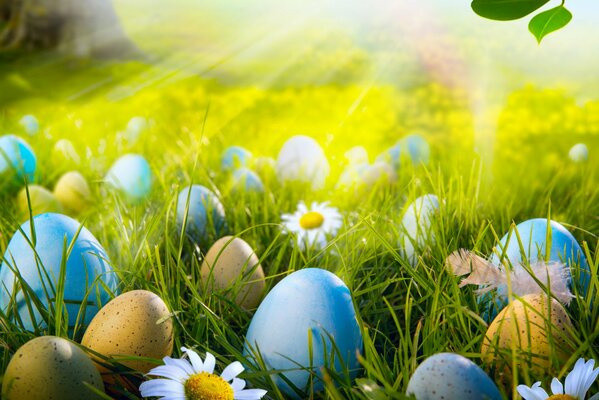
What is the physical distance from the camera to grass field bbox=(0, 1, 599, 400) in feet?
1.93

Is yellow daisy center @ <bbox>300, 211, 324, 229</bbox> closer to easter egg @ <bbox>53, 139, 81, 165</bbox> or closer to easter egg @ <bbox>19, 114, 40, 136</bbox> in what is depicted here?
easter egg @ <bbox>53, 139, 81, 165</bbox>

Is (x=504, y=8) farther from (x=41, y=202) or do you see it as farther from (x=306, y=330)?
(x=41, y=202)

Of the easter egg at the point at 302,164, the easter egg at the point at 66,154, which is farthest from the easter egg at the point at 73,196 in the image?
the easter egg at the point at 302,164

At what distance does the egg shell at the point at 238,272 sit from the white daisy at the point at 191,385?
0.61 ft

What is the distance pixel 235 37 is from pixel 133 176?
78 cm

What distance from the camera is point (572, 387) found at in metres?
0.46

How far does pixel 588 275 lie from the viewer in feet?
2.17

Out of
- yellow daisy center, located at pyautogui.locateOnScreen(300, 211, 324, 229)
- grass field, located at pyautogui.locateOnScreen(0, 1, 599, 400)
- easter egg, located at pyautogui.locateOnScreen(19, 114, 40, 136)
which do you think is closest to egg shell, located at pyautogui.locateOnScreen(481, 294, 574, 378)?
grass field, located at pyautogui.locateOnScreen(0, 1, 599, 400)

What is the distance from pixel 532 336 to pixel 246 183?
663 millimetres

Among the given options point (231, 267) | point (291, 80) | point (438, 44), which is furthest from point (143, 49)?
point (231, 267)

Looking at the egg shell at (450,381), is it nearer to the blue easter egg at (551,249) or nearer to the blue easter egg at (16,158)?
the blue easter egg at (551,249)

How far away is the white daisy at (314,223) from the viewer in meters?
0.91

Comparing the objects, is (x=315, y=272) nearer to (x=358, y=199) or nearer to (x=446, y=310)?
(x=446, y=310)

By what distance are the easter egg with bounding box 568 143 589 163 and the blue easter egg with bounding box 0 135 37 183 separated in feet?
3.52
